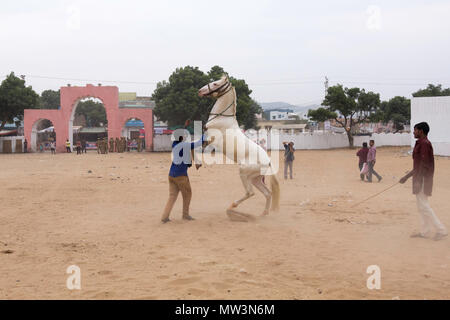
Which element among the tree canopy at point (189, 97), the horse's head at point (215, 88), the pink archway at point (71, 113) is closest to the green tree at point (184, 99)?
the tree canopy at point (189, 97)

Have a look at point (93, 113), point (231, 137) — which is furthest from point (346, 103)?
point (93, 113)

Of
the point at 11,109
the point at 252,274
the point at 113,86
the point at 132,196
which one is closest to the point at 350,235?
the point at 252,274

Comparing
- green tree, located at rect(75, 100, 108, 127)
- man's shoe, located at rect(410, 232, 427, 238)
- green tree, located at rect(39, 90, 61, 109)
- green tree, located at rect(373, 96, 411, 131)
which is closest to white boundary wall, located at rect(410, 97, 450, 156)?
man's shoe, located at rect(410, 232, 427, 238)

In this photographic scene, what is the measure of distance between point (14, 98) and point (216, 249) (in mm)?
31692

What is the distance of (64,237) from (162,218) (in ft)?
5.49

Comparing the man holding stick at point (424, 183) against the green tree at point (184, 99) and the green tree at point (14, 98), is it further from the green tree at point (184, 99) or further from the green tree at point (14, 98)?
the green tree at point (14, 98)

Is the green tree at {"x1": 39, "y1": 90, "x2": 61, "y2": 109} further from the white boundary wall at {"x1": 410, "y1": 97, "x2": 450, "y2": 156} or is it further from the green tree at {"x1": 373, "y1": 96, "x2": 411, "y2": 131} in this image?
the white boundary wall at {"x1": 410, "y1": 97, "x2": 450, "y2": 156}

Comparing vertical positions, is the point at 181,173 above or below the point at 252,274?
above

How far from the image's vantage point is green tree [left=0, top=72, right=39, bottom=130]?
32219mm

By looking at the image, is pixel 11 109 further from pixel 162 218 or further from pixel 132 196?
pixel 162 218

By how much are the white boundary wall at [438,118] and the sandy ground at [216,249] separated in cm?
1649

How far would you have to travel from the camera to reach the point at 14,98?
1266 inches

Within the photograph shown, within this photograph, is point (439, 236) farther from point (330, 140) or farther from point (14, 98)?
point (14, 98)
